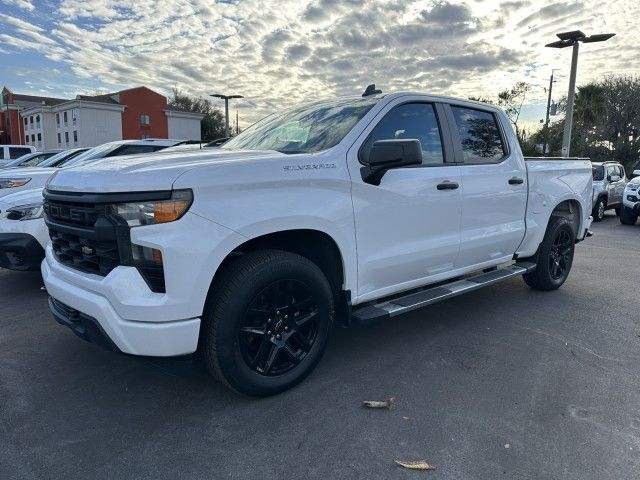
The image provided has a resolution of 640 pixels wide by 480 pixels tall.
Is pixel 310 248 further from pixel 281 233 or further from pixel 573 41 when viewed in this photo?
pixel 573 41

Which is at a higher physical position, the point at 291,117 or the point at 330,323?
the point at 291,117

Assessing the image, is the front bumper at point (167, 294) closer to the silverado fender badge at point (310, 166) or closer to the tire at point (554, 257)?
the silverado fender badge at point (310, 166)

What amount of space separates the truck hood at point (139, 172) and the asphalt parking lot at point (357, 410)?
0.97 m

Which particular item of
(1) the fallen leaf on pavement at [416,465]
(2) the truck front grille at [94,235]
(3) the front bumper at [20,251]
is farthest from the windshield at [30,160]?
(1) the fallen leaf on pavement at [416,465]

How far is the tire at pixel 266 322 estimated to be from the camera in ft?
8.69

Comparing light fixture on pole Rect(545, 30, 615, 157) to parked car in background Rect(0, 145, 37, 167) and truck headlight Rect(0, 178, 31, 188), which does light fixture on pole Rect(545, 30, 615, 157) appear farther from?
parked car in background Rect(0, 145, 37, 167)

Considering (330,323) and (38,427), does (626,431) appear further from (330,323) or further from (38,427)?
(38,427)

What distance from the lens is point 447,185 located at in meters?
3.71

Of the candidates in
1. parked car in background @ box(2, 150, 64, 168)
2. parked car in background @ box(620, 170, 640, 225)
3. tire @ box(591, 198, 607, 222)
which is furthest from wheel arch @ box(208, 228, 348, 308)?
tire @ box(591, 198, 607, 222)

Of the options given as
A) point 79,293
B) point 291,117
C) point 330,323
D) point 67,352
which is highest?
point 291,117

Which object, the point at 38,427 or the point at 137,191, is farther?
the point at 38,427

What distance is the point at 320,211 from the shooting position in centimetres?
294

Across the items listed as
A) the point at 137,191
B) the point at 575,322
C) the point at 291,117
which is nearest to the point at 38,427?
the point at 137,191

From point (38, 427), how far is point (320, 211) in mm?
2034
